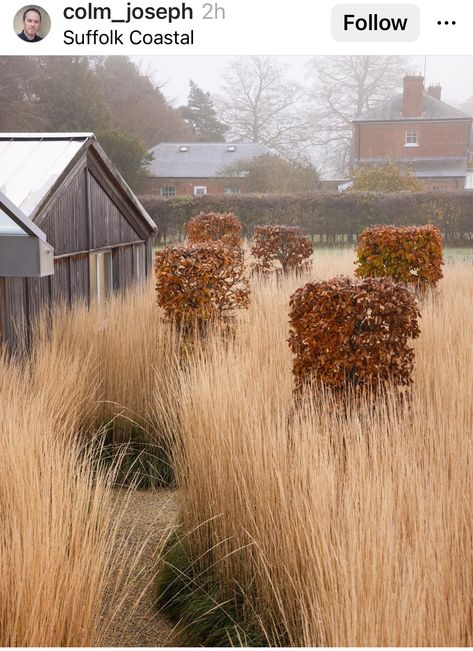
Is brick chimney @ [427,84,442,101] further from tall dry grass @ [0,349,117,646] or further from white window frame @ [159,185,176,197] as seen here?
tall dry grass @ [0,349,117,646]

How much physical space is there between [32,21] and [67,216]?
17.2 ft

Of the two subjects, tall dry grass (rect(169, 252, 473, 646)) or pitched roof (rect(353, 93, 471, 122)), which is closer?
tall dry grass (rect(169, 252, 473, 646))

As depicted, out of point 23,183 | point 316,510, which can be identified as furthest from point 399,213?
point 316,510

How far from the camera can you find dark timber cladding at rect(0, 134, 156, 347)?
24.2 feet

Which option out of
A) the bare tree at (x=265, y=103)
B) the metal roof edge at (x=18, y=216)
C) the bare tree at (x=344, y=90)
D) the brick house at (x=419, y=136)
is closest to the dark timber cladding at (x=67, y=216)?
the metal roof edge at (x=18, y=216)

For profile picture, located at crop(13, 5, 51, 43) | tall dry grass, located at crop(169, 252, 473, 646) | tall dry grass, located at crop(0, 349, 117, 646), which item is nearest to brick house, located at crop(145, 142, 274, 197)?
tall dry grass, located at crop(169, 252, 473, 646)

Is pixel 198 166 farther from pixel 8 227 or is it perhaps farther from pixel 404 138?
pixel 8 227

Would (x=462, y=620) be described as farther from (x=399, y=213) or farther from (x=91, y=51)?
(x=399, y=213)

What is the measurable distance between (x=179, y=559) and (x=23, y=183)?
503 centimetres

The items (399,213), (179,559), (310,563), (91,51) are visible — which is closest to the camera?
(310,563)

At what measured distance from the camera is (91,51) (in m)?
3.66

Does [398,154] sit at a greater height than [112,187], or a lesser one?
greater

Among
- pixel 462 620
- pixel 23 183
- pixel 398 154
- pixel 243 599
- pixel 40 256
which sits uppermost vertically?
pixel 398 154

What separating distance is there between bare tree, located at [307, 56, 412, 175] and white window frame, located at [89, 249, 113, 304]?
3441cm
